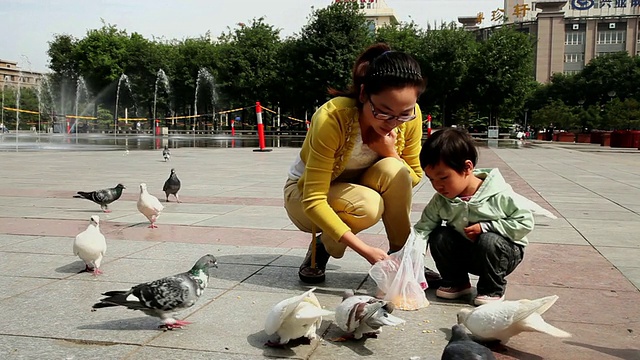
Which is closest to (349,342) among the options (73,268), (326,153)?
(326,153)

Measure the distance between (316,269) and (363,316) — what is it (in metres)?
1.26

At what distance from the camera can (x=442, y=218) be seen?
11.9 ft

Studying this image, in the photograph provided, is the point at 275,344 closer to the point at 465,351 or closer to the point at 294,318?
Answer: the point at 294,318

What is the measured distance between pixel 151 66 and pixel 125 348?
57.5 meters

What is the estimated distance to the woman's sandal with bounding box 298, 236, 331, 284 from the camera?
3941 millimetres

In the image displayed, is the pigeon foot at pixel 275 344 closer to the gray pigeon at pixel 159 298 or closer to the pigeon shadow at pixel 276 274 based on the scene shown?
the gray pigeon at pixel 159 298

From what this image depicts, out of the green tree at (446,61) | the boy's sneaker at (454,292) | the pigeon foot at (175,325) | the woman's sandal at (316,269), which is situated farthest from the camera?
the green tree at (446,61)

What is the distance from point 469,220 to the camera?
349 centimetres

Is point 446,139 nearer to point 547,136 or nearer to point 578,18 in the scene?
point 547,136

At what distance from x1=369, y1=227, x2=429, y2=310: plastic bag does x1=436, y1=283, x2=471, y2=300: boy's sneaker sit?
299 millimetres

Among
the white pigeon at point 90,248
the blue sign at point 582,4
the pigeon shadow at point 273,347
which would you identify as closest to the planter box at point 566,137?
the white pigeon at point 90,248

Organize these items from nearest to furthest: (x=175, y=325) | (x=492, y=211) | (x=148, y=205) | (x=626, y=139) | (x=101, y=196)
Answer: (x=175, y=325) → (x=492, y=211) → (x=148, y=205) → (x=101, y=196) → (x=626, y=139)

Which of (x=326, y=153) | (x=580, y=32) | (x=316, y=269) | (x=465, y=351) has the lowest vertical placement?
(x=316, y=269)

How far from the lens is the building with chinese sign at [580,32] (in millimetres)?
82062
